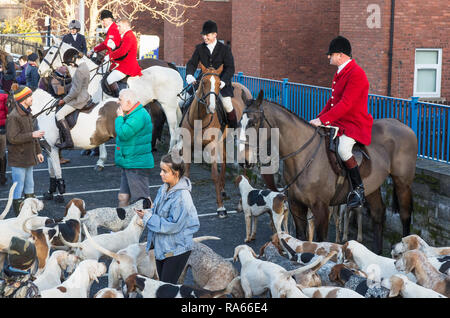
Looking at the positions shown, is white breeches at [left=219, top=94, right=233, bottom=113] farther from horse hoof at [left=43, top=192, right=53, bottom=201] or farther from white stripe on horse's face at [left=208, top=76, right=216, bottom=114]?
horse hoof at [left=43, top=192, right=53, bottom=201]

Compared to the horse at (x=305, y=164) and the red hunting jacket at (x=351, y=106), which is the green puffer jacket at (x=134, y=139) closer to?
the horse at (x=305, y=164)

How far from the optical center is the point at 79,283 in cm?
727

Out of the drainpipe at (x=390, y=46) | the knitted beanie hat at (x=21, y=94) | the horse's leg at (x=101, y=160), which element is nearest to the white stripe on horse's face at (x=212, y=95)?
the knitted beanie hat at (x=21, y=94)

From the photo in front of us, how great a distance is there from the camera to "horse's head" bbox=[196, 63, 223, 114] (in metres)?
12.3

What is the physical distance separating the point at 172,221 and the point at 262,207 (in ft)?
12.5

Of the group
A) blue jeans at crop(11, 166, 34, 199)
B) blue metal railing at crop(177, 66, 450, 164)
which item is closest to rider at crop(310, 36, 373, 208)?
blue metal railing at crop(177, 66, 450, 164)

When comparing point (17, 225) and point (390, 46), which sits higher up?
point (390, 46)

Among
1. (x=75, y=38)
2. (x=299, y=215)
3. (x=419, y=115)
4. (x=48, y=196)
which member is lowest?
(x=48, y=196)

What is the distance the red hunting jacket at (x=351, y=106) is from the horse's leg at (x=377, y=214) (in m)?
1.27

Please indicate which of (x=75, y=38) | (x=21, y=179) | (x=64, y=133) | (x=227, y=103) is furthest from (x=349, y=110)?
(x=75, y=38)

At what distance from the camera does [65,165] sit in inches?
642

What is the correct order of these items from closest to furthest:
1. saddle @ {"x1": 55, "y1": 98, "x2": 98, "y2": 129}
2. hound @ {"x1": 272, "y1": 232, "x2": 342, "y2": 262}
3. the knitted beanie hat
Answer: hound @ {"x1": 272, "y1": 232, "x2": 342, "y2": 262}, the knitted beanie hat, saddle @ {"x1": 55, "y1": 98, "x2": 98, "y2": 129}

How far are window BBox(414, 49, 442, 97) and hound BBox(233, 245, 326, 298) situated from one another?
11.8 meters

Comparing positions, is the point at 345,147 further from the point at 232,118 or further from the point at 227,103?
the point at 232,118
